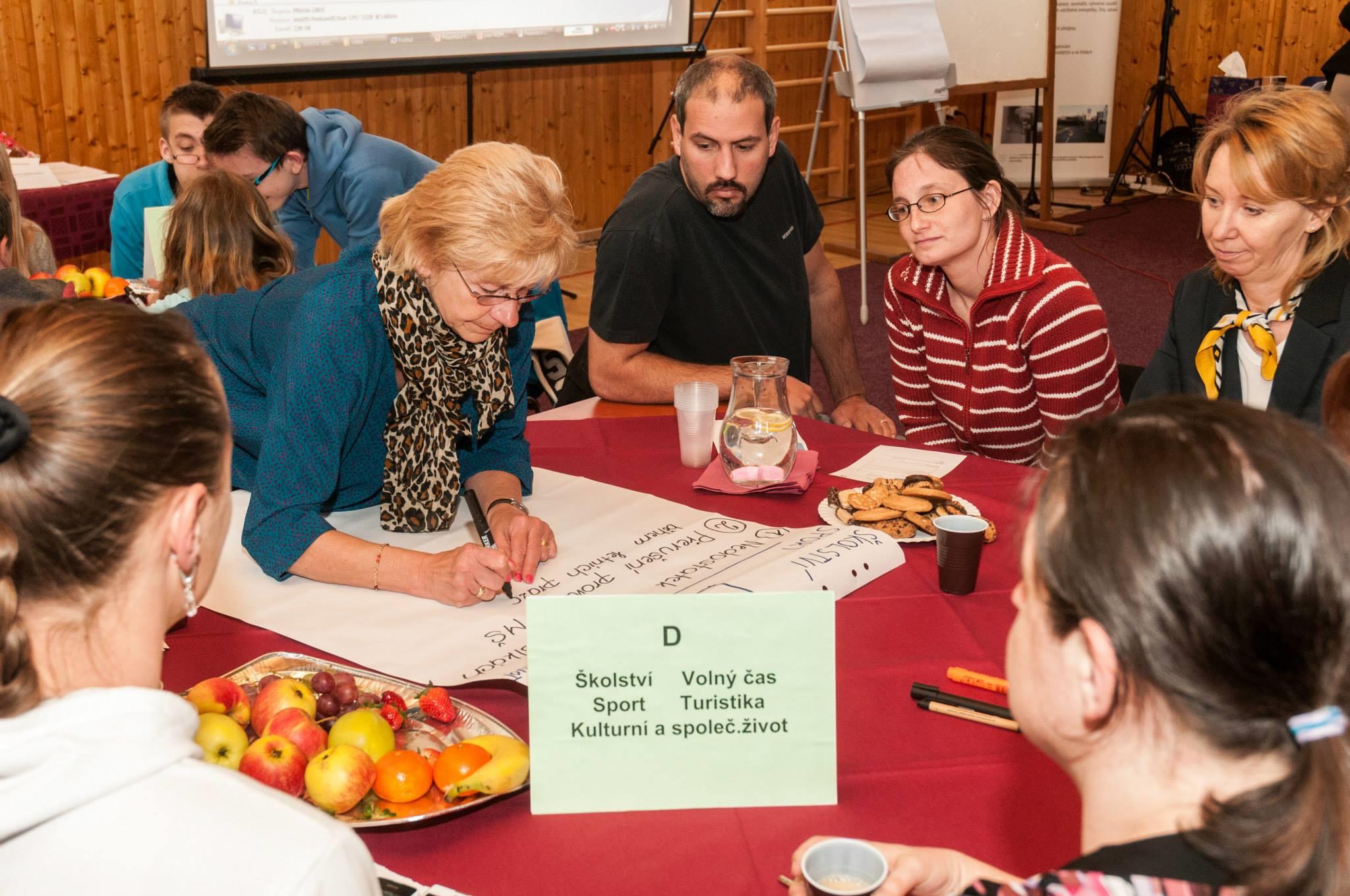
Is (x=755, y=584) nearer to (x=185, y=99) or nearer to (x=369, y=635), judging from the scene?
(x=369, y=635)

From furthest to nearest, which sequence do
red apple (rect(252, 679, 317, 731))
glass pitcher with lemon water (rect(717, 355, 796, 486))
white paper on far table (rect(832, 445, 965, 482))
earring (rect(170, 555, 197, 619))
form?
white paper on far table (rect(832, 445, 965, 482)) < glass pitcher with lemon water (rect(717, 355, 796, 486)) < red apple (rect(252, 679, 317, 731)) < earring (rect(170, 555, 197, 619))

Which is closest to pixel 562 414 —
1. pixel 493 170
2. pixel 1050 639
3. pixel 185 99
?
pixel 493 170

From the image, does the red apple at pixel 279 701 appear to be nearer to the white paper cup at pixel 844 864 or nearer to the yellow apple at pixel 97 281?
the white paper cup at pixel 844 864

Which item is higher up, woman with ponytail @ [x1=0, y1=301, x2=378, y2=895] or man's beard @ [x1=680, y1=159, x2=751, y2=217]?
man's beard @ [x1=680, y1=159, x2=751, y2=217]

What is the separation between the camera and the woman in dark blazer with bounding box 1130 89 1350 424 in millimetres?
1996

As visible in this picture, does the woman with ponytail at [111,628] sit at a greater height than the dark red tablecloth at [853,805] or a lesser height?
greater

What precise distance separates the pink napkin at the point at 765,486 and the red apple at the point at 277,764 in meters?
0.87

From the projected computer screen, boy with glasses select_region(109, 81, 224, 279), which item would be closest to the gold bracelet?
boy with glasses select_region(109, 81, 224, 279)

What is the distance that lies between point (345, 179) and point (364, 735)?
2.96 meters

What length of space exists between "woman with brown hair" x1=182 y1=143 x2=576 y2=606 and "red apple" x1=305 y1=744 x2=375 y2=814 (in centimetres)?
41

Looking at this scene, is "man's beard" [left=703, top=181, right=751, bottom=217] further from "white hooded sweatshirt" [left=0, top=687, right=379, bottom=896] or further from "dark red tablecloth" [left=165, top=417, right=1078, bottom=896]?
"white hooded sweatshirt" [left=0, top=687, right=379, bottom=896]

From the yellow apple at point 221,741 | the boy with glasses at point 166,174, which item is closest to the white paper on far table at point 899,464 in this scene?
the yellow apple at point 221,741

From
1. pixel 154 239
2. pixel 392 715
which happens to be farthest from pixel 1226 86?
pixel 392 715

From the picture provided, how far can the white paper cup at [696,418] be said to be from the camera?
6.25 ft
